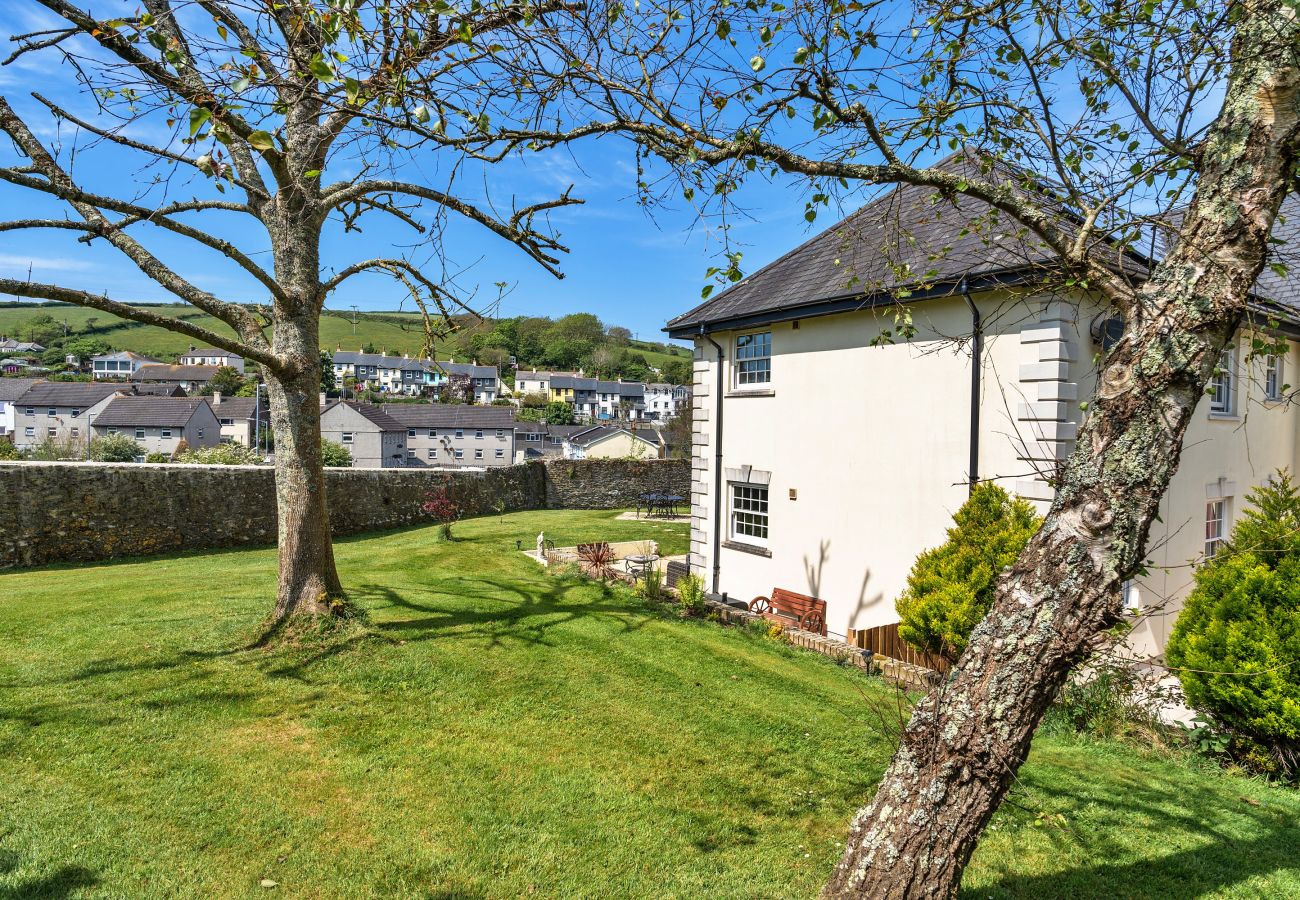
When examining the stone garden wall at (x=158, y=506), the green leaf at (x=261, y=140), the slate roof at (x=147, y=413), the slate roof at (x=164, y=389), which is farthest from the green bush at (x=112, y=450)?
the slate roof at (x=164, y=389)

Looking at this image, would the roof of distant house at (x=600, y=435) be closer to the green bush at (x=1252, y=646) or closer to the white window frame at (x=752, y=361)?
the white window frame at (x=752, y=361)

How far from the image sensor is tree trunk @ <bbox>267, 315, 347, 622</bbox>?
7145mm

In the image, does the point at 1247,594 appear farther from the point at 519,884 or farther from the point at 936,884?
the point at 519,884

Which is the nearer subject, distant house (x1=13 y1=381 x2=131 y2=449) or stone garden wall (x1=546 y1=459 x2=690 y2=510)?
stone garden wall (x1=546 y1=459 x2=690 y2=510)

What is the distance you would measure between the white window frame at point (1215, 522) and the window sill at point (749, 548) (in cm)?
759

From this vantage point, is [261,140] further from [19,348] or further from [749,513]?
[19,348]

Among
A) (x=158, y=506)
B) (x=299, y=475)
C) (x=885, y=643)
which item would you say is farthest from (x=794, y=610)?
(x=158, y=506)

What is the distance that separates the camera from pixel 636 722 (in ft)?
19.6

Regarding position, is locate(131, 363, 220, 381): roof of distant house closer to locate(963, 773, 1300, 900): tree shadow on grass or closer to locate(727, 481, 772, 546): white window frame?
locate(727, 481, 772, 546): white window frame

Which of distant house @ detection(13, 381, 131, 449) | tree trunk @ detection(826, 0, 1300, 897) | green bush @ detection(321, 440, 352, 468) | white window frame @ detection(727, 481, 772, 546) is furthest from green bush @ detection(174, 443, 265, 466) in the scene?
distant house @ detection(13, 381, 131, 449)

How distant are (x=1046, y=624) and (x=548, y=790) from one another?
3.58m

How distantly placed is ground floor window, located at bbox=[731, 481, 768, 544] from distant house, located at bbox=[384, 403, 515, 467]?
5733 centimetres

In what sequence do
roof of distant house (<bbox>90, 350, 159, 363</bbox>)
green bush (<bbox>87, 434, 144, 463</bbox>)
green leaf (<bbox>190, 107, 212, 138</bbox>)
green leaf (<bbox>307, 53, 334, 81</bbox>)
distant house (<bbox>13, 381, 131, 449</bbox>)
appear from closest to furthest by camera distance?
green leaf (<bbox>190, 107, 212, 138</bbox>), green leaf (<bbox>307, 53, 334, 81</bbox>), green bush (<bbox>87, 434, 144, 463</bbox>), distant house (<bbox>13, 381, 131, 449</bbox>), roof of distant house (<bbox>90, 350, 159, 363</bbox>)

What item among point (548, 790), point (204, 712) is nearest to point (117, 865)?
point (204, 712)
